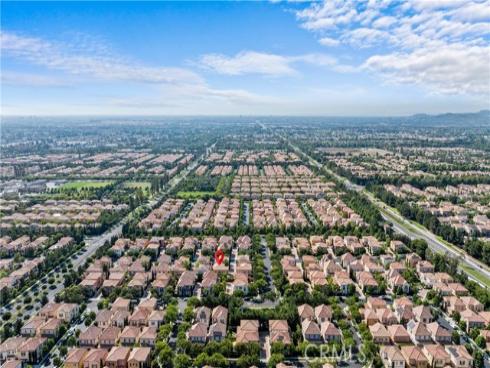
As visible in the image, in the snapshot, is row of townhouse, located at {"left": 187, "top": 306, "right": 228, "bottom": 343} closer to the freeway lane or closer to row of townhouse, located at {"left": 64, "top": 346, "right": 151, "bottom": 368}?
row of townhouse, located at {"left": 64, "top": 346, "right": 151, "bottom": 368}

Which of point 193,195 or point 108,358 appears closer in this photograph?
point 108,358

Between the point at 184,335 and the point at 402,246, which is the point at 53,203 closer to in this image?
the point at 184,335

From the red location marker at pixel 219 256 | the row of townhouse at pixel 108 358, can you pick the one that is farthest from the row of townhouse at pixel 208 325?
the red location marker at pixel 219 256

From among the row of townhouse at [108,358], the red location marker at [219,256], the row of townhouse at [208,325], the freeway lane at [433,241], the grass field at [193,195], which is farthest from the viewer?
the grass field at [193,195]

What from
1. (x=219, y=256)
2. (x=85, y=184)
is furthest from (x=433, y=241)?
(x=85, y=184)

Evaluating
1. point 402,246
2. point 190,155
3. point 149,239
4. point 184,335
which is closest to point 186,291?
point 184,335

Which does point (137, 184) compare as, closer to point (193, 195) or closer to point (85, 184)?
point (85, 184)

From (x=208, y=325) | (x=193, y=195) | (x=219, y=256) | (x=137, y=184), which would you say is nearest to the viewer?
(x=208, y=325)

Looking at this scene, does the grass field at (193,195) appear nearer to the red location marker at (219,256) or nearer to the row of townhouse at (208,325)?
the red location marker at (219,256)
